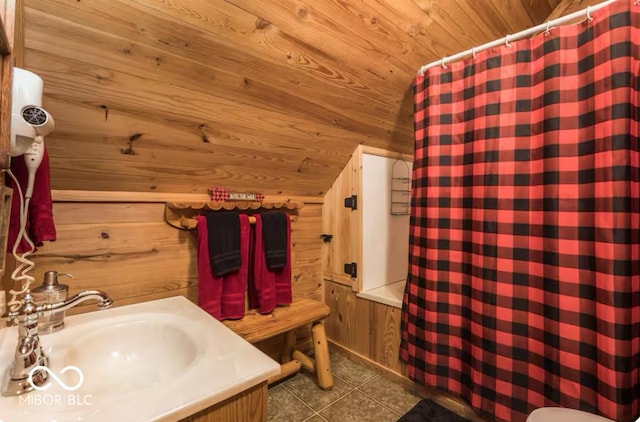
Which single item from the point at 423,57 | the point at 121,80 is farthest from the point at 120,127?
the point at 423,57

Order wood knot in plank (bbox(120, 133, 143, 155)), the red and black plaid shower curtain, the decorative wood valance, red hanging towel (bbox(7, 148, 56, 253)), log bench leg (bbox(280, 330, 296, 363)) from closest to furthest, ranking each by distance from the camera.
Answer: red hanging towel (bbox(7, 148, 56, 253))
the red and black plaid shower curtain
wood knot in plank (bbox(120, 133, 143, 155))
the decorative wood valance
log bench leg (bbox(280, 330, 296, 363))

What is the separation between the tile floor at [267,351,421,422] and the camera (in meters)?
1.48

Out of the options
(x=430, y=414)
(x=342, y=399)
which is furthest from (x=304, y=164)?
(x=430, y=414)

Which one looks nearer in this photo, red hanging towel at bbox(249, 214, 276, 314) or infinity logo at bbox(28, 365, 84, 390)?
infinity logo at bbox(28, 365, 84, 390)

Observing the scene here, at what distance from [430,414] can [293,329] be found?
0.82m

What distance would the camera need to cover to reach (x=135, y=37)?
92 centimetres

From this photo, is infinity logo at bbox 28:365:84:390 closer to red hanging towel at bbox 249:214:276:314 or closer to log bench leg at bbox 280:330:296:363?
red hanging towel at bbox 249:214:276:314

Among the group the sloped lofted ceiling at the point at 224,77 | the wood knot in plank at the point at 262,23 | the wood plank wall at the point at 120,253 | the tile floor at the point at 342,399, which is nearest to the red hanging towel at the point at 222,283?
the wood plank wall at the point at 120,253

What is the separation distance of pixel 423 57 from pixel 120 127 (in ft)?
4.88

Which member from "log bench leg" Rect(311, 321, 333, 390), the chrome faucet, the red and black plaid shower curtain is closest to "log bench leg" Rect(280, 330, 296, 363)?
"log bench leg" Rect(311, 321, 333, 390)

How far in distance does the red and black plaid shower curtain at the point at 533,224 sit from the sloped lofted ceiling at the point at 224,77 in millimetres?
Result: 331

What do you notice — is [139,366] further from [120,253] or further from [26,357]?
[120,253]

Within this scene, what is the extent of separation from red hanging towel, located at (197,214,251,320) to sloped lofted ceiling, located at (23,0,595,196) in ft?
0.82

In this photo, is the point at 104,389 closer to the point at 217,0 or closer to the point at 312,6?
the point at 217,0
